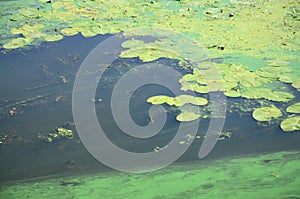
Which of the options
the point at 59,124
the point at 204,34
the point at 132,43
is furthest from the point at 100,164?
the point at 204,34

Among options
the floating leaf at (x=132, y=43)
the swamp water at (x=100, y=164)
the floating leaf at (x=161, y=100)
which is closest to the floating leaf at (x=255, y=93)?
the swamp water at (x=100, y=164)

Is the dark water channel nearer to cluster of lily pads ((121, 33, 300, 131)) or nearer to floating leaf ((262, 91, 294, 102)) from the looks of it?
cluster of lily pads ((121, 33, 300, 131))

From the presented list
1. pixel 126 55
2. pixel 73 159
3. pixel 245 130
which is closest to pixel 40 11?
pixel 126 55

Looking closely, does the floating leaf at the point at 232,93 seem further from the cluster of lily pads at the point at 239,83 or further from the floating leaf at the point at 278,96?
the floating leaf at the point at 278,96

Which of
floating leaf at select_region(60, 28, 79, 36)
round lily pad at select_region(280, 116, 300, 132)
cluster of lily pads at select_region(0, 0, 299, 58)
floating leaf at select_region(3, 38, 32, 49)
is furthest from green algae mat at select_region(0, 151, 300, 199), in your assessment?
floating leaf at select_region(60, 28, 79, 36)

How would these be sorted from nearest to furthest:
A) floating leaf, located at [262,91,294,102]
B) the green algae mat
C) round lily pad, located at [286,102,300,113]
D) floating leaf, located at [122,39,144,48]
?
the green algae mat → round lily pad, located at [286,102,300,113] → floating leaf, located at [262,91,294,102] → floating leaf, located at [122,39,144,48]
